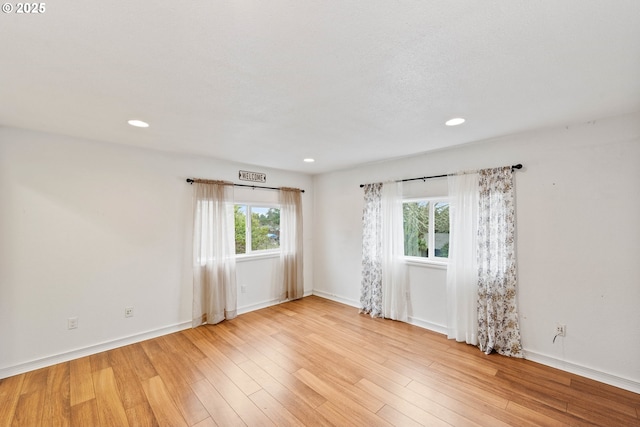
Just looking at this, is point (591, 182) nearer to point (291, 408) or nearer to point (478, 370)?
point (478, 370)

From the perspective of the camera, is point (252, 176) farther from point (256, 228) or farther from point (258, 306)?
point (258, 306)

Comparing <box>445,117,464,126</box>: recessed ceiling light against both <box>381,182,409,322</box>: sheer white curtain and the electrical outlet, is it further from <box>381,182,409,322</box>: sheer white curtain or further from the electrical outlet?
the electrical outlet

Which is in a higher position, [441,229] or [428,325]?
[441,229]

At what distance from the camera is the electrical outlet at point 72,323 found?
109 inches

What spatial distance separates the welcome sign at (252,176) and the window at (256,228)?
0.45m

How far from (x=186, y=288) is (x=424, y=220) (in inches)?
138

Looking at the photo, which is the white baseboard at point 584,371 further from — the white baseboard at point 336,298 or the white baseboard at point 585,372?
the white baseboard at point 336,298

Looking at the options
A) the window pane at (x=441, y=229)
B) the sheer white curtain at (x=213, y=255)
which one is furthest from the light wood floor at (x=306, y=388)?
the window pane at (x=441, y=229)

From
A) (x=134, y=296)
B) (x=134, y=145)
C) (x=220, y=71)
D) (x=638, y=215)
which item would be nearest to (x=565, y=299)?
(x=638, y=215)

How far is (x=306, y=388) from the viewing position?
2281 millimetres

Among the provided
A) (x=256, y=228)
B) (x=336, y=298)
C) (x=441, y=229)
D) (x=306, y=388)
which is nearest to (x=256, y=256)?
(x=256, y=228)

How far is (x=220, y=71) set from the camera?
1.57 m

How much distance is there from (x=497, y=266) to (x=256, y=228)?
3507 mm

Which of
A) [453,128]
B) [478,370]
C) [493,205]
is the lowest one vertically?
[478,370]
